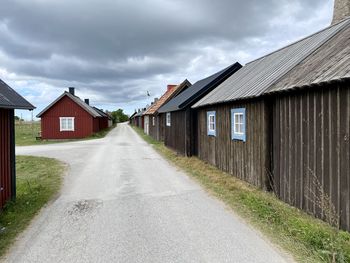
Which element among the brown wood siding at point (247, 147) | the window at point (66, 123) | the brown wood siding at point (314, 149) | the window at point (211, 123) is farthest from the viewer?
the window at point (66, 123)

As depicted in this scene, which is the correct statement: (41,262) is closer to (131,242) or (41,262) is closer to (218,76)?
(131,242)

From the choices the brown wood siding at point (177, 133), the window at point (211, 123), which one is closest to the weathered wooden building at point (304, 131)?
the window at point (211, 123)

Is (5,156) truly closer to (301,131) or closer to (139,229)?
(139,229)

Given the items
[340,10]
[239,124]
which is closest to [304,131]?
[239,124]

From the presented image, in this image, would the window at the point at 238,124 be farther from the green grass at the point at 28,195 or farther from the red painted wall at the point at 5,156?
the red painted wall at the point at 5,156

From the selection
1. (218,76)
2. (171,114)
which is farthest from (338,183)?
(171,114)

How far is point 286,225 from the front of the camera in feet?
20.7

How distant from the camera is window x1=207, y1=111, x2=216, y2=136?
1466 cm

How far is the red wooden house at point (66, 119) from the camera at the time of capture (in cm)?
3584

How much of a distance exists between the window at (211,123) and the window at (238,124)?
2401mm

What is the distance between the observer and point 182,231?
6145 mm

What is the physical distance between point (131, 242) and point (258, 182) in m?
5.49

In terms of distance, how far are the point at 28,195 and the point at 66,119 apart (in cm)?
2826

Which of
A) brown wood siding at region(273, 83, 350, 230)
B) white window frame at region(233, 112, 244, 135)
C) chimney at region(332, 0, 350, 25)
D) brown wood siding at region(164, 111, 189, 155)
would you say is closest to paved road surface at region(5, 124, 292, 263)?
brown wood siding at region(273, 83, 350, 230)
